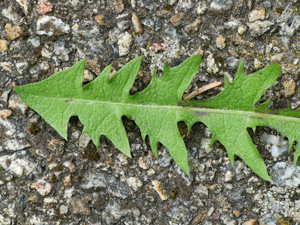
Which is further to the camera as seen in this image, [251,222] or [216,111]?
[251,222]

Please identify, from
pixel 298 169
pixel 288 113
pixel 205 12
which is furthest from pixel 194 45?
pixel 298 169

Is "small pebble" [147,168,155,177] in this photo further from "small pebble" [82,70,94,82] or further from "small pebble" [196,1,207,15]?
"small pebble" [196,1,207,15]

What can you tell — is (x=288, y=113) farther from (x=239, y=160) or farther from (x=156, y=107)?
(x=156, y=107)

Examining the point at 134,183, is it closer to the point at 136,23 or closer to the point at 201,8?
the point at 136,23

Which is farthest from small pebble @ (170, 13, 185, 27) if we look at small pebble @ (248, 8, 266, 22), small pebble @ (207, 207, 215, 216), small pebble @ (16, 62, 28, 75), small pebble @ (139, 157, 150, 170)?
small pebble @ (207, 207, 215, 216)

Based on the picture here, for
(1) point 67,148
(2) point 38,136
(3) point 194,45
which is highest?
(3) point 194,45

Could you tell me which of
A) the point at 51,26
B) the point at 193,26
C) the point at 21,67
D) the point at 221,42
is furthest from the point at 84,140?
the point at 221,42

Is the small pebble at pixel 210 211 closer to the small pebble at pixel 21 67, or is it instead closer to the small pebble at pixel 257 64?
the small pebble at pixel 257 64
